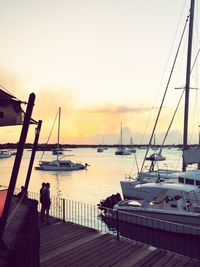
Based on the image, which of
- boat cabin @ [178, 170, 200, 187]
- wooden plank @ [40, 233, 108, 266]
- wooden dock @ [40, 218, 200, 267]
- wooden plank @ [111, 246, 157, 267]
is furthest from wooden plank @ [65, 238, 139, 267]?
boat cabin @ [178, 170, 200, 187]

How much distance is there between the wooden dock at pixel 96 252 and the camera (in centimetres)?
911

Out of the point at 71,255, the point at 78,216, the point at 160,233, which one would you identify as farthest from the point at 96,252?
the point at 78,216

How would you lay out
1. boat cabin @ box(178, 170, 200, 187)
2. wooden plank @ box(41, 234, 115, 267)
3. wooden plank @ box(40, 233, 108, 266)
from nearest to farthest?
1. wooden plank @ box(41, 234, 115, 267)
2. wooden plank @ box(40, 233, 108, 266)
3. boat cabin @ box(178, 170, 200, 187)

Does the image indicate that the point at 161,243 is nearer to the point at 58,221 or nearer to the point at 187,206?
the point at 187,206

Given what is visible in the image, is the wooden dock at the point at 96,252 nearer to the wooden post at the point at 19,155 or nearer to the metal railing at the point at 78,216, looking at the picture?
the metal railing at the point at 78,216

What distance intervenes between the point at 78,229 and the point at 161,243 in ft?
22.9

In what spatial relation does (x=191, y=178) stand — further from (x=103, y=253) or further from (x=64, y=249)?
Answer: (x=64, y=249)

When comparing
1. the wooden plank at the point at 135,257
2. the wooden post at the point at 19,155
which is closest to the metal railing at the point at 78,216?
the wooden plank at the point at 135,257

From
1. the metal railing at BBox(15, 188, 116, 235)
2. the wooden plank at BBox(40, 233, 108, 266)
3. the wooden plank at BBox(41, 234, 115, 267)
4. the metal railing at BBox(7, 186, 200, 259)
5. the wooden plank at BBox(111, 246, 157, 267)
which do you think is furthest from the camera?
the metal railing at BBox(7, 186, 200, 259)

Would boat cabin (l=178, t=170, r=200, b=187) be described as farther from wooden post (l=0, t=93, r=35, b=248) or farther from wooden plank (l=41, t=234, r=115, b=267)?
wooden post (l=0, t=93, r=35, b=248)

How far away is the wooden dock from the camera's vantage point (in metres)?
9.11

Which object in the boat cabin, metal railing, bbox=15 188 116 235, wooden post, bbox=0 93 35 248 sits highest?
wooden post, bbox=0 93 35 248

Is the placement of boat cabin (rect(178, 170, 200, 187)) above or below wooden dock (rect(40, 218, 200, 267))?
above

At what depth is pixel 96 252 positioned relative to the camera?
997cm
